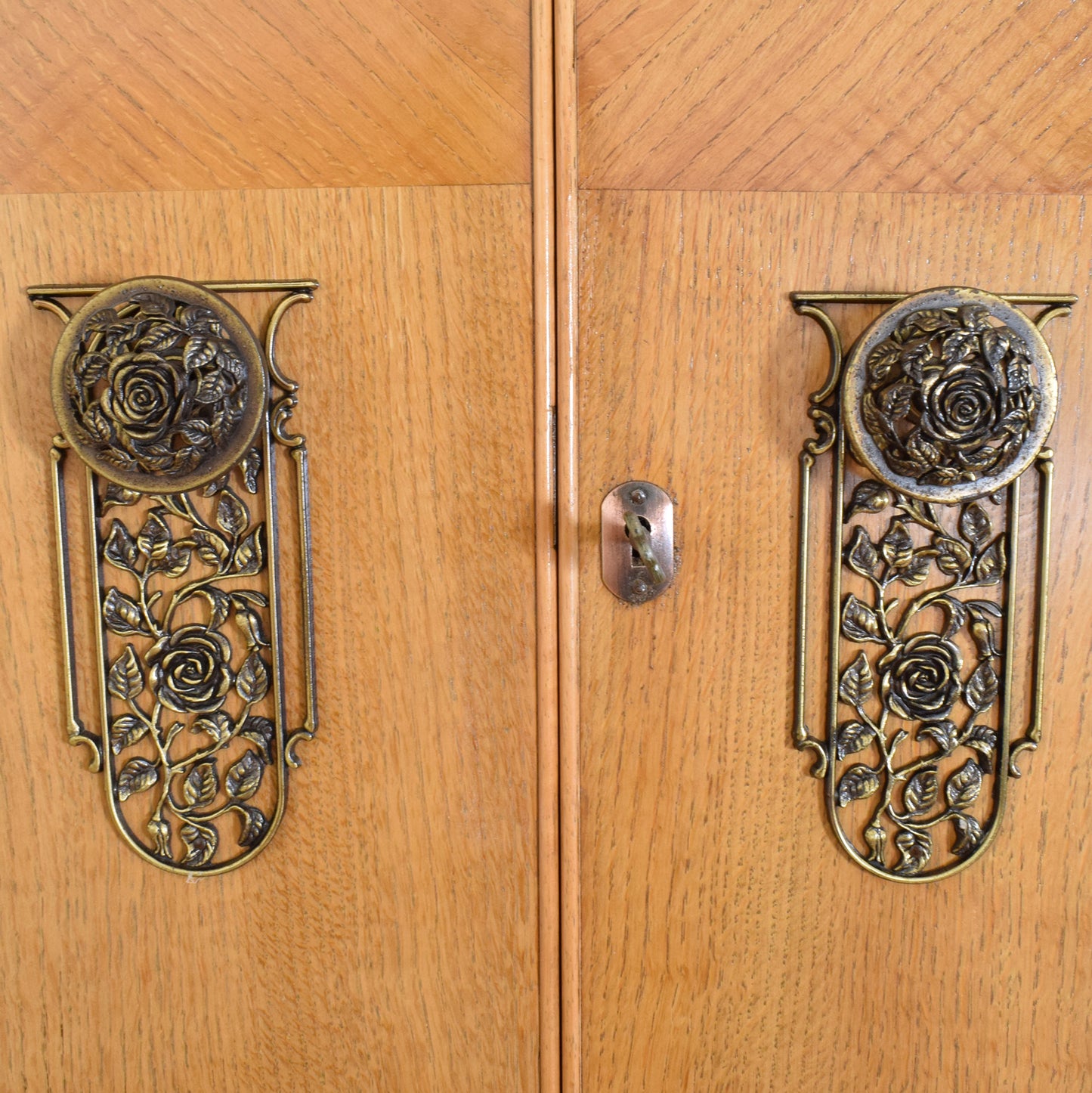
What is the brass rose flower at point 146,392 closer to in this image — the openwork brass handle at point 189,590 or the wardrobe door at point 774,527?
the openwork brass handle at point 189,590

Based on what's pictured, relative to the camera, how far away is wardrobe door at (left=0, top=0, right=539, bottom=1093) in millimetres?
418

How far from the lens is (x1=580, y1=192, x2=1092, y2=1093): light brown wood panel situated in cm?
42

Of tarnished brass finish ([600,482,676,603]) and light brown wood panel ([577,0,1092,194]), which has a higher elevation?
light brown wood panel ([577,0,1092,194])

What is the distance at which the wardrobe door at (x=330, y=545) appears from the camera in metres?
0.42

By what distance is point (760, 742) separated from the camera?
17.7 inches

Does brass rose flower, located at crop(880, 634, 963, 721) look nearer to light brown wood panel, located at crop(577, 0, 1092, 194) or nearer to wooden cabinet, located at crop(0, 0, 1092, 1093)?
wooden cabinet, located at crop(0, 0, 1092, 1093)

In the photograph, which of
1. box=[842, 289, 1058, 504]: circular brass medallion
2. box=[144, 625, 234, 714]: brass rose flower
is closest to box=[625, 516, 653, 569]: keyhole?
box=[842, 289, 1058, 504]: circular brass medallion

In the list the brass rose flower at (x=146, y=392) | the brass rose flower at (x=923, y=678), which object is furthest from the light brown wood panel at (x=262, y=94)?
the brass rose flower at (x=923, y=678)

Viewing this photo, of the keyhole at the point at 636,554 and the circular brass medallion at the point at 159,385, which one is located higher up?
the circular brass medallion at the point at 159,385

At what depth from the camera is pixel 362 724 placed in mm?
452

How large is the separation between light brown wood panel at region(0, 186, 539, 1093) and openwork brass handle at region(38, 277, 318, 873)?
0.05 feet

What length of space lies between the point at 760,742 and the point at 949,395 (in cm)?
21

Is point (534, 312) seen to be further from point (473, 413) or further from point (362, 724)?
point (362, 724)

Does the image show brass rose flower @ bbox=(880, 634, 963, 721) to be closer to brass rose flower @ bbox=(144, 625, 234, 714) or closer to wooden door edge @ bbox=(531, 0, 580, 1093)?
wooden door edge @ bbox=(531, 0, 580, 1093)
